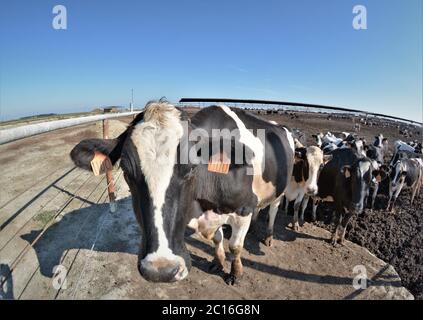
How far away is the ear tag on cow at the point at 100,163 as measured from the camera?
9.29 feet

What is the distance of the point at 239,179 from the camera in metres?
3.62

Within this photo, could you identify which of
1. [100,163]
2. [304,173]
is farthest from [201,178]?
[304,173]

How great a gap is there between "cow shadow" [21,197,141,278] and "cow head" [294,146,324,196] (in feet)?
11.9

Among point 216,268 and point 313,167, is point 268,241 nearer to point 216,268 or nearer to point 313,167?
point 216,268

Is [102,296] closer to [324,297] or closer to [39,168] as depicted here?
[324,297]

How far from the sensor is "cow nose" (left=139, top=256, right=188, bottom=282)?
2242 millimetres

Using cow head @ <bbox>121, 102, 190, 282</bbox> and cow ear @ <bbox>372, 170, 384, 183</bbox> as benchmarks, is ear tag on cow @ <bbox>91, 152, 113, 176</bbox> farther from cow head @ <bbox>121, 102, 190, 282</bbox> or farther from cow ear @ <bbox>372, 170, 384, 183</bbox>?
cow ear @ <bbox>372, 170, 384, 183</bbox>

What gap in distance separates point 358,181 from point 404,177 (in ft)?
14.4

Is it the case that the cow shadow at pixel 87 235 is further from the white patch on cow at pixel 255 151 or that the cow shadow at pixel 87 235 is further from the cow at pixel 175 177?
the white patch on cow at pixel 255 151

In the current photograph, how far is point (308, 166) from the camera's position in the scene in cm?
610

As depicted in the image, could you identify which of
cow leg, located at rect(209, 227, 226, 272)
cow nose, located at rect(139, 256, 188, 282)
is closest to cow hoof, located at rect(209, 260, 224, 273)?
cow leg, located at rect(209, 227, 226, 272)

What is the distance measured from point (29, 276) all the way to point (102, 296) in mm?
1118

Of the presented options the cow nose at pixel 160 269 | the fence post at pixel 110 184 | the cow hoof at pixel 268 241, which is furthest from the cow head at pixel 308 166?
the cow nose at pixel 160 269
